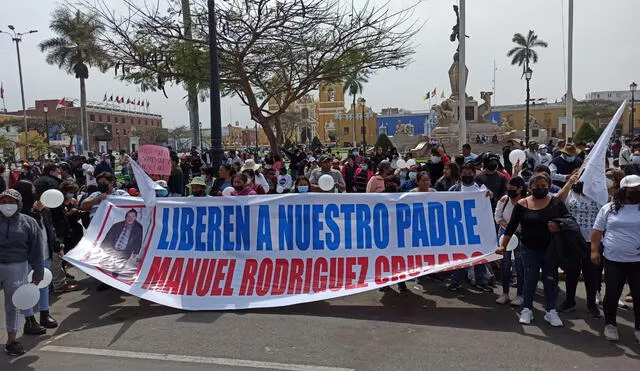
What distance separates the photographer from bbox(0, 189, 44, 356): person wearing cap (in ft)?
16.0

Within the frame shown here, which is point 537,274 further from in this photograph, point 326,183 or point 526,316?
point 326,183

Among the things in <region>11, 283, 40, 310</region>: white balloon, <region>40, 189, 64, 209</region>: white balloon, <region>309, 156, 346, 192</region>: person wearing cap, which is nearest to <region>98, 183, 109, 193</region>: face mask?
<region>40, 189, 64, 209</region>: white balloon

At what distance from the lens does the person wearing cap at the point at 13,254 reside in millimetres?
4875

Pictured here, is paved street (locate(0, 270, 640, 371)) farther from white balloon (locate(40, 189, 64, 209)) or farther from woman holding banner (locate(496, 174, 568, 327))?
white balloon (locate(40, 189, 64, 209))

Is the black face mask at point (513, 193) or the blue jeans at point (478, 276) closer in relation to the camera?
the black face mask at point (513, 193)

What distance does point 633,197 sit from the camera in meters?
4.74

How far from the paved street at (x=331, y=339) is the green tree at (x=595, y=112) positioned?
272 feet

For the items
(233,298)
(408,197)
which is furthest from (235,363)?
(408,197)

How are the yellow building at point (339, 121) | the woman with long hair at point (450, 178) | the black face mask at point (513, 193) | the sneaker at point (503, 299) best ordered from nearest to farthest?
the black face mask at point (513, 193) → the sneaker at point (503, 299) → the woman with long hair at point (450, 178) → the yellow building at point (339, 121)

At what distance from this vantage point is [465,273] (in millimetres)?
7039

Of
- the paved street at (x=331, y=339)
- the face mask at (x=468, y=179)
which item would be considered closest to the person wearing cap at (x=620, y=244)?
the paved street at (x=331, y=339)

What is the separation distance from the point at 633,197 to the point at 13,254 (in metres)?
5.67

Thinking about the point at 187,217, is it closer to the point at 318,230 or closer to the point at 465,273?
the point at 318,230

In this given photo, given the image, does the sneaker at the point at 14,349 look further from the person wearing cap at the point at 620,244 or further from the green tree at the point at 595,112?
the green tree at the point at 595,112
